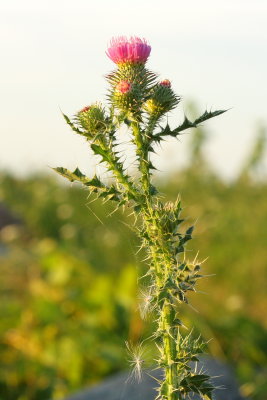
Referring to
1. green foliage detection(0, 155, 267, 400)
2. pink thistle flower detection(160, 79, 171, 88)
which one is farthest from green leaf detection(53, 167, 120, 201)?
green foliage detection(0, 155, 267, 400)

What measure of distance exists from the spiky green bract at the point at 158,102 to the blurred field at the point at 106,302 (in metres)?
1.69

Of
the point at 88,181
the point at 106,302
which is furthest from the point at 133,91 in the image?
the point at 106,302

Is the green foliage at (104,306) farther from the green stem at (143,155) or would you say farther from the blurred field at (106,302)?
the green stem at (143,155)

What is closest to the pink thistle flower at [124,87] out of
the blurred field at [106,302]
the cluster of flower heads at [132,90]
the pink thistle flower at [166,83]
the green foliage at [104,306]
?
the cluster of flower heads at [132,90]

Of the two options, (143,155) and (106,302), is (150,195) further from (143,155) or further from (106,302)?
(106,302)

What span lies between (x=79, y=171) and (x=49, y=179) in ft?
42.3

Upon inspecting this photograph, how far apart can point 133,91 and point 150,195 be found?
22cm

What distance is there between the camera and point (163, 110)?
1583 millimetres

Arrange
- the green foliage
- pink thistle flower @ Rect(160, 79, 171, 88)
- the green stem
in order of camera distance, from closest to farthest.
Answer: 1. the green stem
2. pink thistle flower @ Rect(160, 79, 171, 88)
3. the green foliage

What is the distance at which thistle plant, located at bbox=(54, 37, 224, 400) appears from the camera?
1514mm

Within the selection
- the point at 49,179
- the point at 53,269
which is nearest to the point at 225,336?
the point at 53,269

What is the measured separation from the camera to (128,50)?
A: 1.54m

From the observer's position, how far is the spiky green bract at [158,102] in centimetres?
157

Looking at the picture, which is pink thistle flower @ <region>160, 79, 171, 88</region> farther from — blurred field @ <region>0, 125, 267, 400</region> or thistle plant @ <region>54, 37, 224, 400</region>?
blurred field @ <region>0, 125, 267, 400</region>
